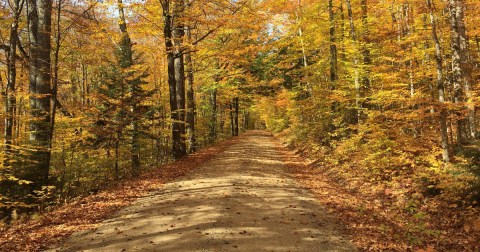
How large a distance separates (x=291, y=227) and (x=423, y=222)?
2.82 m

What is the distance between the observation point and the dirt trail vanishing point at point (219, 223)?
533 centimetres

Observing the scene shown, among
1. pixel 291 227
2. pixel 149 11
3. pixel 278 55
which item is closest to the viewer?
pixel 291 227

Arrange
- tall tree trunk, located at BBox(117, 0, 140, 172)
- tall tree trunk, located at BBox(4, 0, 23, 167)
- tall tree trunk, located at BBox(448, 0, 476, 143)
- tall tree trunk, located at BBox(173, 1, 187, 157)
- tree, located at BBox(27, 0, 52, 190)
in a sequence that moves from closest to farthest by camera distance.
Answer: tall tree trunk, located at BBox(4, 0, 23, 167)
tall tree trunk, located at BBox(448, 0, 476, 143)
tree, located at BBox(27, 0, 52, 190)
tall tree trunk, located at BBox(117, 0, 140, 172)
tall tree trunk, located at BBox(173, 1, 187, 157)

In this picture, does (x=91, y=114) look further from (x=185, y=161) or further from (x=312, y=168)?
(x=312, y=168)

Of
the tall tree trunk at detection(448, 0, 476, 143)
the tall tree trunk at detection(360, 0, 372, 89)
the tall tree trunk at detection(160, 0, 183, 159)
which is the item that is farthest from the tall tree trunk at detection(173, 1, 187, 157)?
A: the tall tree trunk at detection(448, 0, 476, 143)

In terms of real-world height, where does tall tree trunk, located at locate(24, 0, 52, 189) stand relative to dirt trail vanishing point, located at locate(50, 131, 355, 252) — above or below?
above

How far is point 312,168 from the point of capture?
14.4 meters

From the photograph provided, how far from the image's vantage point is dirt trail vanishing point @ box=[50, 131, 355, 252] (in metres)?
5.33

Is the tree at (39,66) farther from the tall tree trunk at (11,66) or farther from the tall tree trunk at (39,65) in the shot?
the tall tree trunk at (11,66)

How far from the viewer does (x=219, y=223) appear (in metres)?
6.30

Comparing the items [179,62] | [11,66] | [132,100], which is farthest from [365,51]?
[11,66]

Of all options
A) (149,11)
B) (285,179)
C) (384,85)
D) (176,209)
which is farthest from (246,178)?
(149,11)

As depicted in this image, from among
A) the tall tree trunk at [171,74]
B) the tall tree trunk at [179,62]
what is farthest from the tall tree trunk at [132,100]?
the tall tree trunk at [179,62]

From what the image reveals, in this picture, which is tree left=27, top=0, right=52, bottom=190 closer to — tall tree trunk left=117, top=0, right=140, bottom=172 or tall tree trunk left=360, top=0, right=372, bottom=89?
tall tree trunk left=117, top=0, right=140, bottom=172
